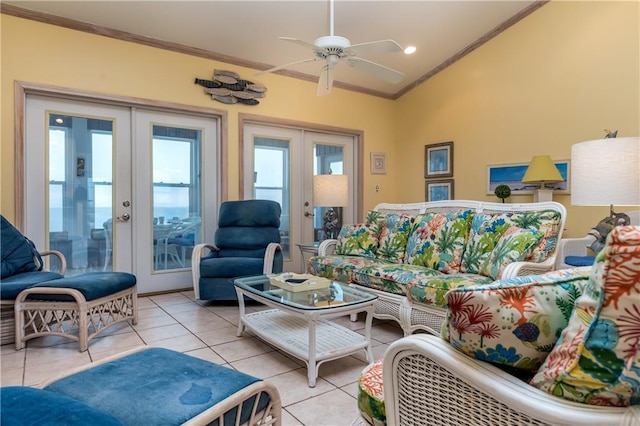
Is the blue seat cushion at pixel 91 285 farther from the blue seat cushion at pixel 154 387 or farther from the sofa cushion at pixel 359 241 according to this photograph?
the sofa cushion at pixel 359 241

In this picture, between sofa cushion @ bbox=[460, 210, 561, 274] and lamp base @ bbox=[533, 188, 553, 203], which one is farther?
lamp base @ bbox=[533, 188, 553, 203]

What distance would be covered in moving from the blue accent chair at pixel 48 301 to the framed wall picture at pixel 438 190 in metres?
3.96

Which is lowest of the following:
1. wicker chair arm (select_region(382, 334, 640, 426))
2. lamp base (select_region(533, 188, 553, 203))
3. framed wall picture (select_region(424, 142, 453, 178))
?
wicker chair arm (select_region(382, 334, 640, 426))

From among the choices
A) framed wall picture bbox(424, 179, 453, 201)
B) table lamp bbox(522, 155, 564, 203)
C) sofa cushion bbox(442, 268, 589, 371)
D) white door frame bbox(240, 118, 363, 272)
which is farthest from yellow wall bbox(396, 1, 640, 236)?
sofa cushion bbox(442, 268, 589, 371)

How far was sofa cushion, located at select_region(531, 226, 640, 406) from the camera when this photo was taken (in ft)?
2.13

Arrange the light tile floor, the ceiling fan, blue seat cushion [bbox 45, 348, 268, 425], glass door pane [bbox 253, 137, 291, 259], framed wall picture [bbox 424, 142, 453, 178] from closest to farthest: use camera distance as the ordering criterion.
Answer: blue seat cushion [bbox 45, 348, 268, 425] < the light tile floor < the ceiling fan < glass door pane [bbox 253, 137, 291, 259] < framed wall picture [bbox 424, 142, 453, 178]

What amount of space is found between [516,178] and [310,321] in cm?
336

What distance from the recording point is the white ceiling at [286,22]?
11.3 ft

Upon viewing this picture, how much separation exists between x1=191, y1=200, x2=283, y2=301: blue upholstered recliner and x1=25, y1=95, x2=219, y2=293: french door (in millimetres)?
437

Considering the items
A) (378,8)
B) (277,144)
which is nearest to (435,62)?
(378,8)

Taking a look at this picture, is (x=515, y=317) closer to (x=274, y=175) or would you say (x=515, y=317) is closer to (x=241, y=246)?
(x=241, y=246)

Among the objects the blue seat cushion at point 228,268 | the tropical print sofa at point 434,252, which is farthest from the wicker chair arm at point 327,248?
the blue seat cushion at point 228,268

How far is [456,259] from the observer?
2.83 metres

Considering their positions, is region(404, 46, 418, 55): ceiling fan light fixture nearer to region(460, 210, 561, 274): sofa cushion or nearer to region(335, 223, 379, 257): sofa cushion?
region(335, 223, 379, 257): sofa cushion
